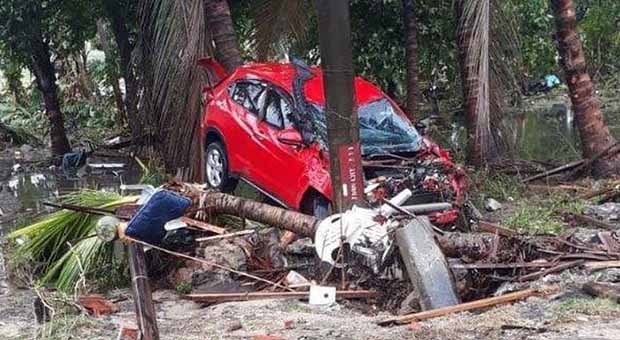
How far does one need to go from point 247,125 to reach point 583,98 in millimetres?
4742

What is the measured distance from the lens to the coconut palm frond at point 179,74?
30.5 feet

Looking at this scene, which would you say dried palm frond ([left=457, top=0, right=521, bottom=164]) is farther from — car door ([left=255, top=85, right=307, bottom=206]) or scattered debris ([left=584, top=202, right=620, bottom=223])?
car door ([left=255, top=85, right=307, bottom=206])

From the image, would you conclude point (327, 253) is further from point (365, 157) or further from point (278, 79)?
point (278, 79)

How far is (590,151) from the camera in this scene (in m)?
11.8

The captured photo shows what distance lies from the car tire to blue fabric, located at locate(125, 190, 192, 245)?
3.75 m

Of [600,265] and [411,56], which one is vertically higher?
[411,56]

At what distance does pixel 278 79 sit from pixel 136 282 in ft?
17.9

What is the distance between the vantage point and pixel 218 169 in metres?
11.3

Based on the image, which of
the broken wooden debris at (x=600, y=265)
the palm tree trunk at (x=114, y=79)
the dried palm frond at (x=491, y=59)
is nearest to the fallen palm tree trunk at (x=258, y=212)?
the dried palm frond at (x=491, y=59)

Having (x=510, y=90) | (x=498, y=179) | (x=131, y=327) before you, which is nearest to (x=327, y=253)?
(x=131, y=327)

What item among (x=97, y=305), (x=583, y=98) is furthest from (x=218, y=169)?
(x=583, y=98)

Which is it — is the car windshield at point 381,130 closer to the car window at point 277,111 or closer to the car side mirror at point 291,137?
the car side mirror at point 291,137

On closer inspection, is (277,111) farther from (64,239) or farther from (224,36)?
(64,239)

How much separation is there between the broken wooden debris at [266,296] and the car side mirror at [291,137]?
108 inches
